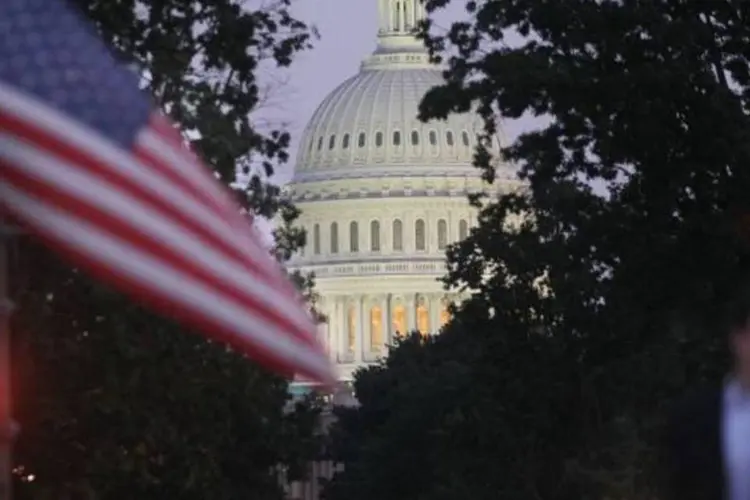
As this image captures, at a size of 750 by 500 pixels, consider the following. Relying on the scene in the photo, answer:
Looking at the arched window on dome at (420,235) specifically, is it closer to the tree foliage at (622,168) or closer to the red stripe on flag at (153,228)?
the tree foliage at (622,168)

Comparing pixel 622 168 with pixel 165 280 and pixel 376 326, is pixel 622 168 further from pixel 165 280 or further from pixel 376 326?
pixel 376 326

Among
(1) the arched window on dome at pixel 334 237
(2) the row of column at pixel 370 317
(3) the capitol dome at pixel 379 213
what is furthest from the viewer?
(2) the row of column at pixel 370 317

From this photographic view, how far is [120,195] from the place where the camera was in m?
7.71

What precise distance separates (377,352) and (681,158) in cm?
14866

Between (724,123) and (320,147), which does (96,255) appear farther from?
(320,147)

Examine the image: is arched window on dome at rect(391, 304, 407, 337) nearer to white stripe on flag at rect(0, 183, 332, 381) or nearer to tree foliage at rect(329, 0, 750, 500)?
tree foliage at rect(329, 0, 750, 500)

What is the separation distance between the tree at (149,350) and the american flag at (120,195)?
531 inches

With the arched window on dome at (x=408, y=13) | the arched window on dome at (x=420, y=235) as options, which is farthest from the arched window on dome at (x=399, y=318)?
the arched window on dome at (x=408, y=13)

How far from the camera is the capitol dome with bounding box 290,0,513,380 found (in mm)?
173625

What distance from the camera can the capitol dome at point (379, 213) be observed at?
173625 mm

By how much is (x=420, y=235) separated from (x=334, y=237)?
5.86 metres

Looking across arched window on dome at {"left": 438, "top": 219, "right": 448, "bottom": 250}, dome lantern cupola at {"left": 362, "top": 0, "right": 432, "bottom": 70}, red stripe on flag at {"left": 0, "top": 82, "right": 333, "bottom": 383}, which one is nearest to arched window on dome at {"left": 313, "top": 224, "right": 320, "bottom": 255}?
arched window on dome at {"left": 438, "top": 219, "right": 448, "bottom": 250}

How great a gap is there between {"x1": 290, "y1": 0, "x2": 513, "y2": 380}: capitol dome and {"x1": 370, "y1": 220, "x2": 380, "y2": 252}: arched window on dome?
67 mm

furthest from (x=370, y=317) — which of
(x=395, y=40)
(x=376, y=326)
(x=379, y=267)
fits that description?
(x=395, y=40)
